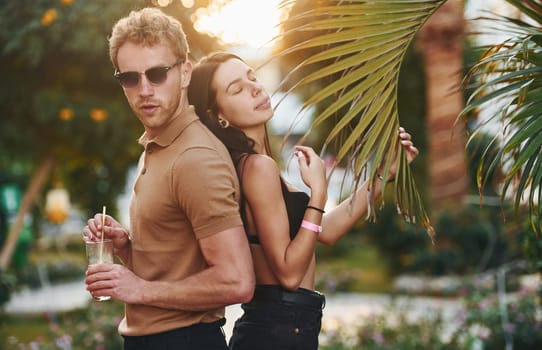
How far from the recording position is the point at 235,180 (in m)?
2.30

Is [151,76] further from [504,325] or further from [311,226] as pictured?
[504,325]

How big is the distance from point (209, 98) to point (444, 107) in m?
8.78

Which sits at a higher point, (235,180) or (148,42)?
(148,42)

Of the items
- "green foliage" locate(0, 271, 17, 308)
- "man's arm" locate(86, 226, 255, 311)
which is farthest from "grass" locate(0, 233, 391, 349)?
"man's arm" locate(86, 226, 255, 311)

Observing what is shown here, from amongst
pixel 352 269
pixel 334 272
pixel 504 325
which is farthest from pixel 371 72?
pixel 352 269

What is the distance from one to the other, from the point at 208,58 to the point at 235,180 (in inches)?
20.2

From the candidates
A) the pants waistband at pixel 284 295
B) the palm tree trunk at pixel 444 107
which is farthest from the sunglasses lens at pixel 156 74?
the palm tree trunk at pixel 444 107

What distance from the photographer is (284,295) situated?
2453 mm

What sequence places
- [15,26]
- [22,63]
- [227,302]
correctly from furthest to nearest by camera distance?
1. [22,63]
2. [15,26]
3. [227,302]

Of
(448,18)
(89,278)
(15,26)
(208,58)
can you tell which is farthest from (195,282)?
(448,18)

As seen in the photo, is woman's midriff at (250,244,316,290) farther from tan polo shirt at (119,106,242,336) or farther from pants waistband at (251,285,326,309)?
tan polo shirt at (119,106,242,336)

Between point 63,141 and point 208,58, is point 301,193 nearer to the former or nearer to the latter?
point 208,58

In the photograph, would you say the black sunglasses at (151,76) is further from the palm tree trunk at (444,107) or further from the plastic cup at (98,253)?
the palm tree trunk at (444,107)

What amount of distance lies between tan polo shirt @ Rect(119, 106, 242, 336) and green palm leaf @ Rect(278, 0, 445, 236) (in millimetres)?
513
